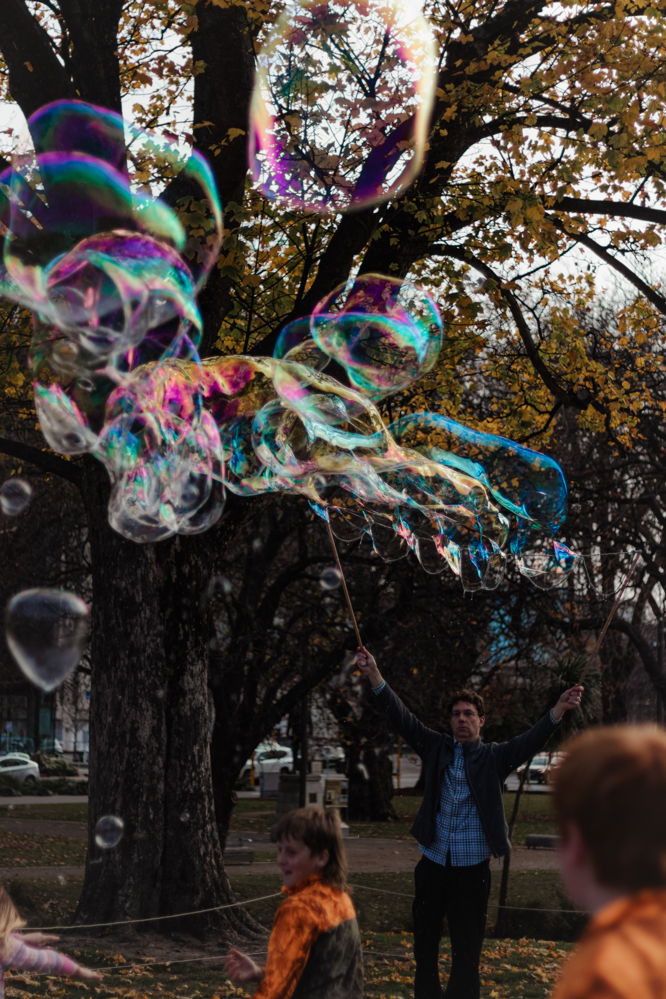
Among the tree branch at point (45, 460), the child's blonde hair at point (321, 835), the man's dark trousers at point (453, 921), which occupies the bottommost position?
the man's dark trousers at point (453, 921)

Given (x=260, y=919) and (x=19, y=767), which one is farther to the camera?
(x=19, y=767)

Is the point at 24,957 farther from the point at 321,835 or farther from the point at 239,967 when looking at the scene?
the point at 321,835

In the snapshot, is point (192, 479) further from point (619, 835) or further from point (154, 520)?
point (619, 835)

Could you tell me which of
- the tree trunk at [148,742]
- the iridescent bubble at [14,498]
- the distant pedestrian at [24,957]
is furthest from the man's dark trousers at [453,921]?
the iridescent bubble at [14,498]

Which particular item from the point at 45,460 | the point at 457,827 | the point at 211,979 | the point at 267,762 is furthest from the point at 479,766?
the point at 267,762

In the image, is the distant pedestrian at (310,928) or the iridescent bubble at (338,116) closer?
the distant pedestrian at (310,928)

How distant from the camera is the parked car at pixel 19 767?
4295 cm

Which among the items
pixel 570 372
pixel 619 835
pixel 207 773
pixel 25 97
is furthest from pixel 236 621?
pixel 619 835

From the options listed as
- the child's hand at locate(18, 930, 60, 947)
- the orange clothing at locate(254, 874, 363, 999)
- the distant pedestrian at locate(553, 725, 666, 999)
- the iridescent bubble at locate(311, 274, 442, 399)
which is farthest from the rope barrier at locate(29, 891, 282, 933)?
the distant pedestrian at locate(553, 725, 666, 999)

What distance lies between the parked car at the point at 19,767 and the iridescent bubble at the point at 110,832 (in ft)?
111

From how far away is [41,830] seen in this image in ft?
81.0

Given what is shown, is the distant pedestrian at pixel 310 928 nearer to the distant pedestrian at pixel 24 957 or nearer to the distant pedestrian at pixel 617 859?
the distant pedestrian at pixel 24 957

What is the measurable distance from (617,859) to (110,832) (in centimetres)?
827

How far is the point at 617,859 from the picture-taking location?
177 cm
